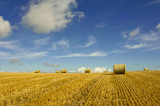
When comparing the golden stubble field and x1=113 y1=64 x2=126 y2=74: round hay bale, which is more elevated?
x1=113 y1=64 x2=126 y2=74: round hay bale

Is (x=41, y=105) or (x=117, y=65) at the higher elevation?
(x=117, y=65)

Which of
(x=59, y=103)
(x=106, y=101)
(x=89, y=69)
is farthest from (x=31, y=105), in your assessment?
(x=89, y=69)

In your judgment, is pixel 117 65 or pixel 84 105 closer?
pixel 84 105

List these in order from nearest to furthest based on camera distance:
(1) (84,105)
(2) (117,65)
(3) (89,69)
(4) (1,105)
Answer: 1. (1) (84,105)
2. (4) (1,105)
3. (2) (117,65)
4. (3) (89,69)

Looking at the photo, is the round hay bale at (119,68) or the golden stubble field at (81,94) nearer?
the golden stubble field at (81,94)

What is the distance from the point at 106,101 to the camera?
764cm

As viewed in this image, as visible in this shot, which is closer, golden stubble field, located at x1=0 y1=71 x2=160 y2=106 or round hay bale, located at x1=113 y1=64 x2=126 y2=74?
golden stubble field, located at x1=0 y1=71 x2=160 y2=106

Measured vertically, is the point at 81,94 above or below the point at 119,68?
below

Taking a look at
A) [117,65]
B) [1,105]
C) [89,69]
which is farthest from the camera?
[89,69]

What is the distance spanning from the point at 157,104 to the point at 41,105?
19.3 ft

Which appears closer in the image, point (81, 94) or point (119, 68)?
point (81, 94)

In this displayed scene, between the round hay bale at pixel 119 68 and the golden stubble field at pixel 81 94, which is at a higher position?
the round hay bale at pixel 119 68

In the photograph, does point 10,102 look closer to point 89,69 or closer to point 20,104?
point 20,104

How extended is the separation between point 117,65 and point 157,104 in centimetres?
2034
